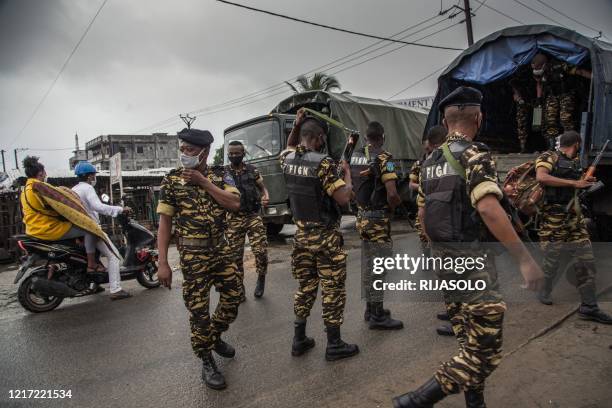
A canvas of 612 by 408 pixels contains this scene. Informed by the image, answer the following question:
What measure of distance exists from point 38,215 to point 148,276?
158 cm

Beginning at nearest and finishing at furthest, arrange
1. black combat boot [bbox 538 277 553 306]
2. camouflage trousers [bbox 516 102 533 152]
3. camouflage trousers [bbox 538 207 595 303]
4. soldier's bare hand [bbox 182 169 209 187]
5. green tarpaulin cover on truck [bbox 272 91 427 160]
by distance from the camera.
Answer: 1. soldier's bare hand [bbox 182 169 209 187]
2. camouflage trousers [bbox 538 207 595 303]
3. black combat boot [bbox 538 277 553 306]
4. camouflage trousers [bbox 516 102 533 152]
5. green tarpaulin cover on truck [bbox 272 91 427 160]

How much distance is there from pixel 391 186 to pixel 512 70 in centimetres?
418

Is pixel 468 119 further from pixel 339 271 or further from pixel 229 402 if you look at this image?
pixel 229 402

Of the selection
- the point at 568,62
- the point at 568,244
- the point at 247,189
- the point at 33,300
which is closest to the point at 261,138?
the point at 247,189

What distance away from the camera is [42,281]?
4.59 metres

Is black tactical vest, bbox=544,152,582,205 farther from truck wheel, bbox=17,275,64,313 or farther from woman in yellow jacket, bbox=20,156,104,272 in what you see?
truck wheel, bbox=17,275,64,313

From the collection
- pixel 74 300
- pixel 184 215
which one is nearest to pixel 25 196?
pixel 74 300

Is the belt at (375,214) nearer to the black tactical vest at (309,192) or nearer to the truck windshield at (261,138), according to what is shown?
the black tactical vest at (309,192)

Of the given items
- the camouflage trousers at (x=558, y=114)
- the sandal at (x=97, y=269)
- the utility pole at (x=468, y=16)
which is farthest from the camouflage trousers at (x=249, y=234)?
the utility pole at (x=468, y=16)

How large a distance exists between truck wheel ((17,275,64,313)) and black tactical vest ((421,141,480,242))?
4.63 meters

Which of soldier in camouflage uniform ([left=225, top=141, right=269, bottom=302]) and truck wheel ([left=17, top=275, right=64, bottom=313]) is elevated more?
soldier in camouflage uniform ([left=225, top=141, right=269, bottom=302])

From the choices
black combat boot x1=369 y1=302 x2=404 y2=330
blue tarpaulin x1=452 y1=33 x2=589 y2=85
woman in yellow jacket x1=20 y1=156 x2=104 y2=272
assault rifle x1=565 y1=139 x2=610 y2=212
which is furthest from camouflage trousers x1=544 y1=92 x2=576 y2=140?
woman in yellow jacket x1=20 y1=156 x2=104 y2=272

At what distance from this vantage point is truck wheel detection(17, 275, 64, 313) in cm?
462

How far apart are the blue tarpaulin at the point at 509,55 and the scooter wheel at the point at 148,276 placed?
19.1 feet
